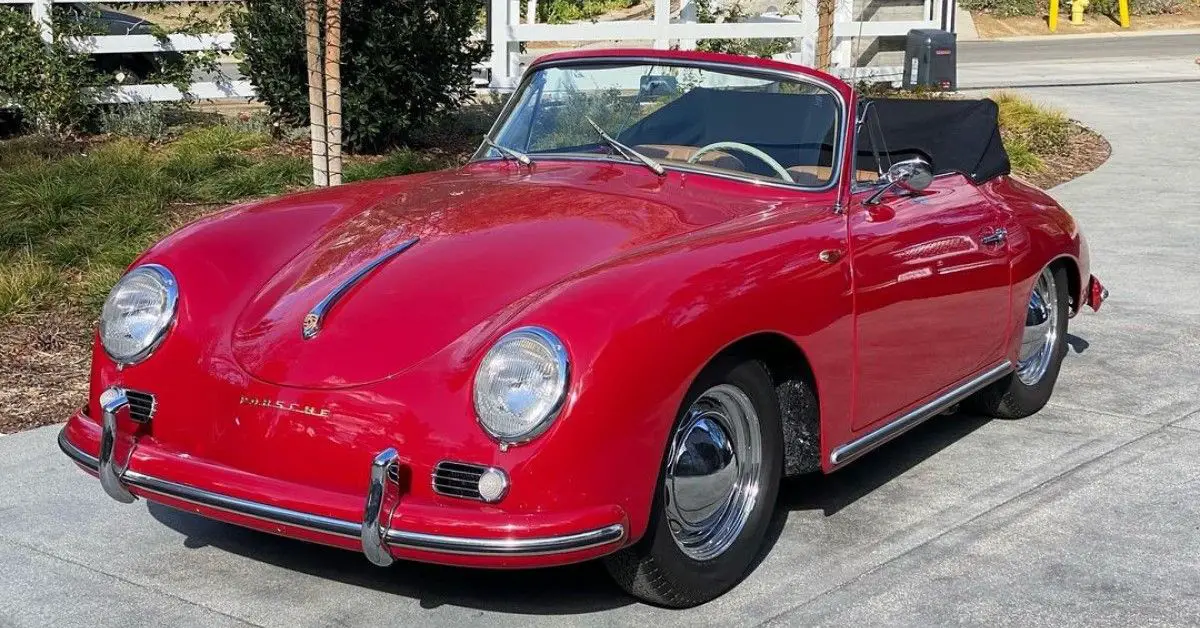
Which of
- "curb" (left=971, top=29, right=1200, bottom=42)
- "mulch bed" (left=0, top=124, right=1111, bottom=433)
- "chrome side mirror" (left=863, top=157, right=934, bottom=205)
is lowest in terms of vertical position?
"mulch bed" (left=0, top=124, right=1111, bottom=433)

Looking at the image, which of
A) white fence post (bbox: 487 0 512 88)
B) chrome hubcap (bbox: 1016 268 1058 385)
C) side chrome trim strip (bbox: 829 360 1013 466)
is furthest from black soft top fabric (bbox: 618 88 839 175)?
white fence post (bbox: 487 0 512 88)

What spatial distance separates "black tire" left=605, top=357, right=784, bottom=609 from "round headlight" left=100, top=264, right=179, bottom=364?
1.44 meters

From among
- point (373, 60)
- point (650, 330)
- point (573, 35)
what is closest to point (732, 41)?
point (573, 35)

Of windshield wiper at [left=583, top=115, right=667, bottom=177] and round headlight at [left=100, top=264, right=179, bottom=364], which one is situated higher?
windshield wiper at [left=583, top=115, right=667, bottom=177]

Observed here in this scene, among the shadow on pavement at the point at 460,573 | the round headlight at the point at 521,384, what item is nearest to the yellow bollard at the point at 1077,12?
the shadow on pavement at the point at 460,573

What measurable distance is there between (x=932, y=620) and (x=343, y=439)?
1643 mm

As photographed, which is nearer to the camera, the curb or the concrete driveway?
the concrete driveway

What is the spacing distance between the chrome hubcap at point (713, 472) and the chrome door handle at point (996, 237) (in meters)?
1.53

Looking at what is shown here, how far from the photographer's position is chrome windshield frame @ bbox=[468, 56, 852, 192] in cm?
466

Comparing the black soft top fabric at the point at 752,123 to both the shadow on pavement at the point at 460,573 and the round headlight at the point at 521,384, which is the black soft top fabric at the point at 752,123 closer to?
the shadow on pavement at the point at 460,573

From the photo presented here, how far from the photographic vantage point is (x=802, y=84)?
4.86 meters

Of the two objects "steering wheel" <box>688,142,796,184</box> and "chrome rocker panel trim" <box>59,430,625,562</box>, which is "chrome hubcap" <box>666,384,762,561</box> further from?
"steering wheel" <box>688,142,796,184</box>

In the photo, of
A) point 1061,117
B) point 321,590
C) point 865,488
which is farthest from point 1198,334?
point 1061,117

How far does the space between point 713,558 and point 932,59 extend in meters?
13.6
